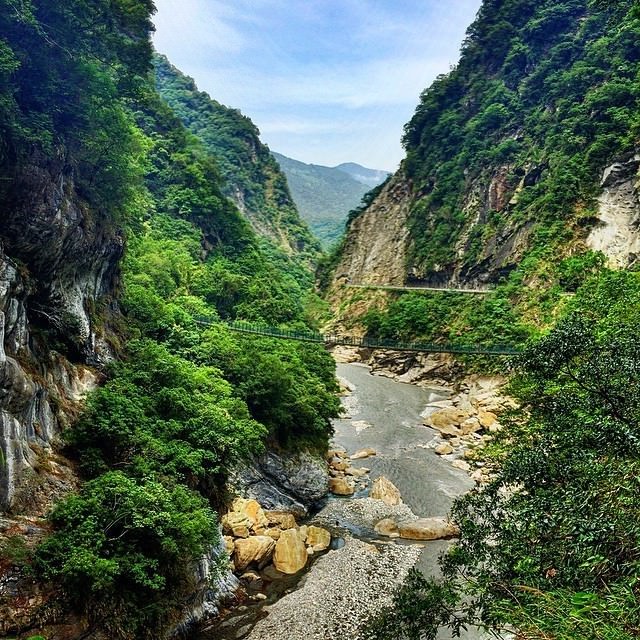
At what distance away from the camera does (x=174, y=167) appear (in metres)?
33.5

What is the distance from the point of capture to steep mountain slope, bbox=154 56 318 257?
60.1m

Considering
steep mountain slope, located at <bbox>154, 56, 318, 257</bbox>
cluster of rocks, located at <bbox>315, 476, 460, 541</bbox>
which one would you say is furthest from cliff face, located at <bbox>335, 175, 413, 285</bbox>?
cluster of rocks, located at <bbox>315, 476, 460, 541</bbox>

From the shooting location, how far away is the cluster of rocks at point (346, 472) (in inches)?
561

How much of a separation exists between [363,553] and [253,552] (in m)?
2.68

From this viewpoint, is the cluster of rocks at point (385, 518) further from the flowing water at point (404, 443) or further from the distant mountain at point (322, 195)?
the distant mountain at point (322, 195)

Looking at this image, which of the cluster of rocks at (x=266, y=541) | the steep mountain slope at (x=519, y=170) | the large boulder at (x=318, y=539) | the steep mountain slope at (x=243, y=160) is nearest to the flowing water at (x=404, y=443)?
the large boulder at (x=318, y=539)

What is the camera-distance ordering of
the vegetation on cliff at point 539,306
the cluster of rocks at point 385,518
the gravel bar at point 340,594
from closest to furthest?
the vegetation on cliff at point 539,306
the gravel bar at point 340,594
the cluster of rocks at point 385,518

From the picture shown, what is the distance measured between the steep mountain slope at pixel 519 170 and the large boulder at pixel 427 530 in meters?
15.0

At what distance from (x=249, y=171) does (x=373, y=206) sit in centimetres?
2276

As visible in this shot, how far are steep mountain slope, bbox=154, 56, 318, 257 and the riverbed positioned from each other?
1737 inches

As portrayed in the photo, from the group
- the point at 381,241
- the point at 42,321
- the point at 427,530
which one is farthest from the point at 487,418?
the point at 381,241

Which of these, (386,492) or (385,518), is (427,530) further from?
(386,492)

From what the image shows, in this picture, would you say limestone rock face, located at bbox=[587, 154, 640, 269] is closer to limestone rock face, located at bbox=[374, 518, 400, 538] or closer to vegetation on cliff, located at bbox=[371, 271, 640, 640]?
limestone rock face, located at bbox=[374, 518, 400, 538]

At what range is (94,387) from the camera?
9.05 m
